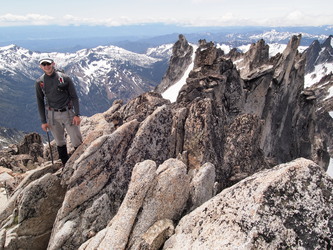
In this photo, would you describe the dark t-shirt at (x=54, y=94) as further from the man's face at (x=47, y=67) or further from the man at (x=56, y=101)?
the man's face at (x=47, y=67)

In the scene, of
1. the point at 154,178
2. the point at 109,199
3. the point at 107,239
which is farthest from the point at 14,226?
the point at 154,178

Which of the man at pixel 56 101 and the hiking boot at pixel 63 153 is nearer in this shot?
the man at pixel 56 101

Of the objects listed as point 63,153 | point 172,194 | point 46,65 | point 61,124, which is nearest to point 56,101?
point 61,124

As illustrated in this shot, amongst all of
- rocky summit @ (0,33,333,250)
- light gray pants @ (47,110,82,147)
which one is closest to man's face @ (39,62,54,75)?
light gray pants @ (47,110,82,147)

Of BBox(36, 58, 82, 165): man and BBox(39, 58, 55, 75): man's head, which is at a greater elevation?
BBox(39, 58, 55, 75): man's head

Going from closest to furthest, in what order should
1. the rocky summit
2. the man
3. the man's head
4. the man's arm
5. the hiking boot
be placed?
the rocky summit → the man's head → the man → the man's arm → the hiking boot

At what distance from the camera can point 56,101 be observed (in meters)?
17.9

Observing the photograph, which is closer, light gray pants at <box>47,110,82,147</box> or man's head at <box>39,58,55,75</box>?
man's head at <box>39,58,55,75</box>

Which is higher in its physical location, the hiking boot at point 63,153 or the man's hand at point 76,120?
the man's hand at point 76,120

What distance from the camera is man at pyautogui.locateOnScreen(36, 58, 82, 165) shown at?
56.7 feet

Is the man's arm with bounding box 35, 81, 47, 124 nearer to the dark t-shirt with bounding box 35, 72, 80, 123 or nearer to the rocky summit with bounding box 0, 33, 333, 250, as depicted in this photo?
the dark t-shirt with bounding box 35, 72, 80, 123

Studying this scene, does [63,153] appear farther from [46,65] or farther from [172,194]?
[172,194]

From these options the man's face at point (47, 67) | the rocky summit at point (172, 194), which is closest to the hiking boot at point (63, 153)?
the rocky summit at point (172, 194)

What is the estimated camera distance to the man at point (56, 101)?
17.3m
